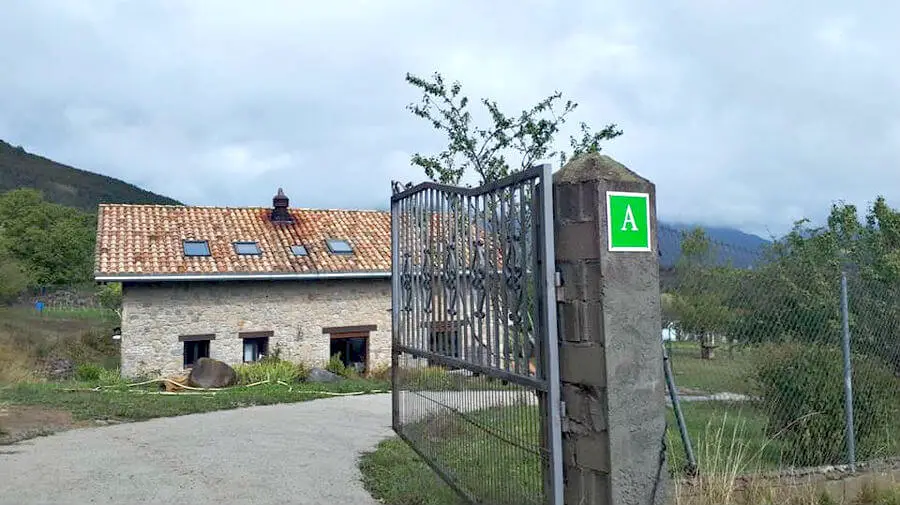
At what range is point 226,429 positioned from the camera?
10977 millimetres

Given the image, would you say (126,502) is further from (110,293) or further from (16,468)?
(110,293)

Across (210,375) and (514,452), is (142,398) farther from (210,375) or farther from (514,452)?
(514,452)

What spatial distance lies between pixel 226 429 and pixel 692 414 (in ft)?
24.8

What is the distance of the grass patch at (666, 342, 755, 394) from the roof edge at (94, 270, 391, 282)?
15797 mm

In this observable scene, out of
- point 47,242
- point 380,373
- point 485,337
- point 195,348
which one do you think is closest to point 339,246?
point 380,373

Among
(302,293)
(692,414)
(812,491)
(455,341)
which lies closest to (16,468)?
(455,341)

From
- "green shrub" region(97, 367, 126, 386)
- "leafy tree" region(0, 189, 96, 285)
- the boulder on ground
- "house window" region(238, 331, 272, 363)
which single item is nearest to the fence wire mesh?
the boulder on ground

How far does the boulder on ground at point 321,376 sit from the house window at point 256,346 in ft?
5.43

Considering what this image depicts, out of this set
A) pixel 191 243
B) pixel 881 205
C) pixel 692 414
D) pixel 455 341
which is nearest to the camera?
pixel 455 341

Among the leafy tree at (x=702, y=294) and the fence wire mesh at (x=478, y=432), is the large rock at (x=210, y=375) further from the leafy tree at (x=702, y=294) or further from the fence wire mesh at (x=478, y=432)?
the leafy tree at (x=702, y=294)

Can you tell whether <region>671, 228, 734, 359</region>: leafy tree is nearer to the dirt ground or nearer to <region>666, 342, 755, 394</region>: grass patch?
<region>666, 342, 755, 394</region>: grass patch

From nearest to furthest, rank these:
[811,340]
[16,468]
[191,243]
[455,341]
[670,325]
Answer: [670,325] < [455,341] < [811,340] < [16,468] < [191,243]

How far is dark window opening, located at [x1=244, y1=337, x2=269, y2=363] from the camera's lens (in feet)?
66.8

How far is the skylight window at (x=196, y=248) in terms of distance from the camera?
66.8ft
